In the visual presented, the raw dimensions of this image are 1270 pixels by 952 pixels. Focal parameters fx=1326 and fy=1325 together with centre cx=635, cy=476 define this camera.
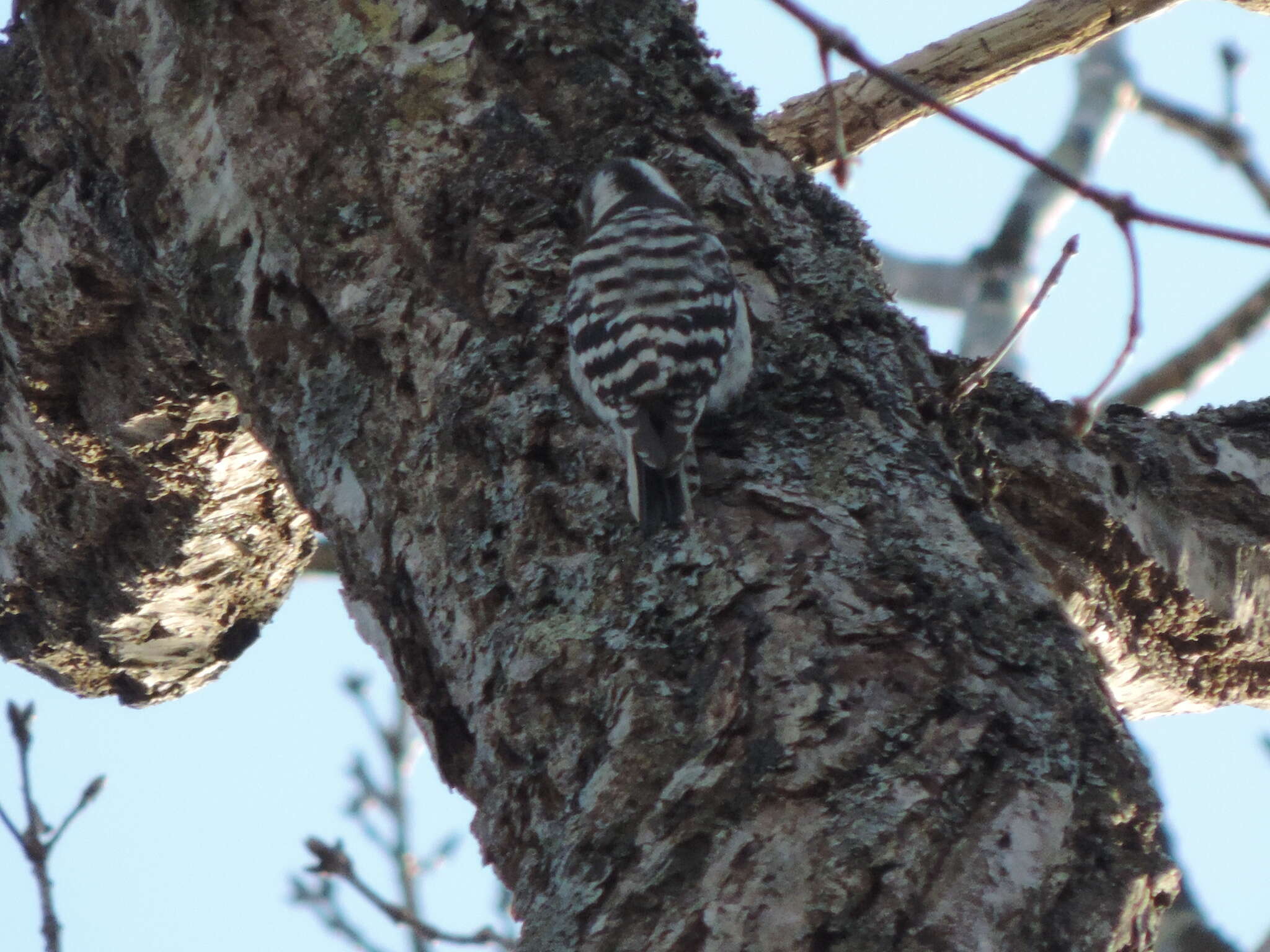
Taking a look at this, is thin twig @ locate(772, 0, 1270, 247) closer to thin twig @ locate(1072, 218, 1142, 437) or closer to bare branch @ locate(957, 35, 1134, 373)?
thin twig @ locate(1072, 218, 1142, 437)

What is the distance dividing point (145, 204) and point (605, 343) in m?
1.09

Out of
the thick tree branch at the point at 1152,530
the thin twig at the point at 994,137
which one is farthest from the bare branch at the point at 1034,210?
the thin twig at the point at 994,137

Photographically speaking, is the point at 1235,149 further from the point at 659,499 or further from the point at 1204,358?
the point at 659,499

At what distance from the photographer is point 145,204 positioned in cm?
278

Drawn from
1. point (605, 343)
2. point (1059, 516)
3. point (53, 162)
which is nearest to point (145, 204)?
point (53, 162)

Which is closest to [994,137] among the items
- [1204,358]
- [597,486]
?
[597,486]

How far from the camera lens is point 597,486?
2119mm

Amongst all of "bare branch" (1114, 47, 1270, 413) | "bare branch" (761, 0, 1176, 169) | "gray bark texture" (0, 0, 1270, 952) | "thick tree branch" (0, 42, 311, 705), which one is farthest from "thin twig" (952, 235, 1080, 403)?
"bare branch" (1114, 47, 1270, 413)

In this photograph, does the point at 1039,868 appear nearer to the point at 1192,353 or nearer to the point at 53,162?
the point at 53,162

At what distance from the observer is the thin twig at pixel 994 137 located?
3.27 ft

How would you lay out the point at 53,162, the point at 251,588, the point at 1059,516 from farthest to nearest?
1. the point at 251,588
2. the point at 53,162
3. the point at 1059,516

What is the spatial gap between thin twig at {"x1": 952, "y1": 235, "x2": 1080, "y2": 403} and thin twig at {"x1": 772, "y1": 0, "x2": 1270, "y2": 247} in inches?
20.0

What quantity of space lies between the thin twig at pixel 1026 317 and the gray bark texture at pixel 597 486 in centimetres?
7

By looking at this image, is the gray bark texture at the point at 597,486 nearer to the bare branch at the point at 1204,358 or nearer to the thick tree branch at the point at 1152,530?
the thick tree branch at the point at 1152,530
